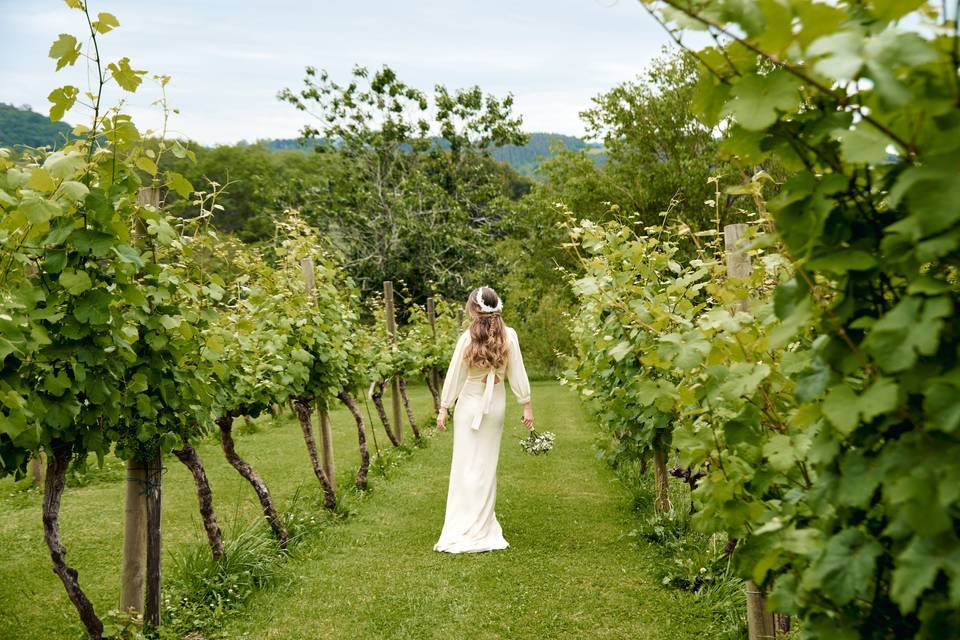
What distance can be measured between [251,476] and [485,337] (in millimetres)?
2447

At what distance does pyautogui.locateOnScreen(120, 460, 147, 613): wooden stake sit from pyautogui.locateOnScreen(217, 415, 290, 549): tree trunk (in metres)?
1.45

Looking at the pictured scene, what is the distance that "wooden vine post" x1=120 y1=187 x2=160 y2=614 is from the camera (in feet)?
14.7

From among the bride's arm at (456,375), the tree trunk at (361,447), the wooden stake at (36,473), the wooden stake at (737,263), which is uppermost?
the wooden stake at (737,263)

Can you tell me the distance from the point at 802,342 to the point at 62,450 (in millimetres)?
3571

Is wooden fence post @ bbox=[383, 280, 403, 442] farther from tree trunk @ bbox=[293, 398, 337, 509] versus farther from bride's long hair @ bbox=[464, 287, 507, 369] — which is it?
bride's long hair @ bbox=[464, 287, 507, 369]

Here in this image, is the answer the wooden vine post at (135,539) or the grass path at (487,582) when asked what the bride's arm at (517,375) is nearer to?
the grass path at (487,582)

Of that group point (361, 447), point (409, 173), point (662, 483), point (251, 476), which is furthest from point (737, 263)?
point (409, 173)

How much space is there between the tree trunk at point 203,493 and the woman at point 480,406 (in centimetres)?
219

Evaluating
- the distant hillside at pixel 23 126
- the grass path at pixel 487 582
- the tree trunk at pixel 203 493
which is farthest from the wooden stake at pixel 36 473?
the distant hillside at pixel 23 126

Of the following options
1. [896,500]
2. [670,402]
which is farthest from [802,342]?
[896,500]

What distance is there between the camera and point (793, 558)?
1.87 meters

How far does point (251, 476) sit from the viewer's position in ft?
20.6

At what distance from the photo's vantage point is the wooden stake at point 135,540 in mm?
4492

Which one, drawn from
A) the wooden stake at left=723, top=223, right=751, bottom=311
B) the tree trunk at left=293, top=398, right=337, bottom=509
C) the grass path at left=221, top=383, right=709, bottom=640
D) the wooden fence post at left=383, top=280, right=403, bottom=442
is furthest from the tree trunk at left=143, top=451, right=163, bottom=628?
the wooden fence post at left=383, top=280, right=403, bottom=442
